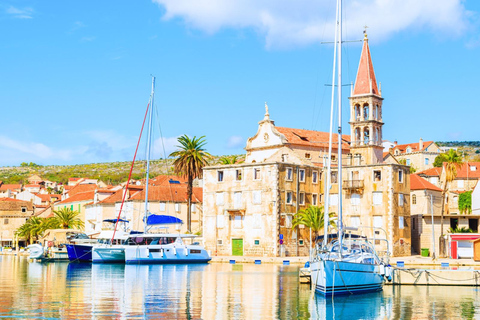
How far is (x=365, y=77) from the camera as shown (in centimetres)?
9331

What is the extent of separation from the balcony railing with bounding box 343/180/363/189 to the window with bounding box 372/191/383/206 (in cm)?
177

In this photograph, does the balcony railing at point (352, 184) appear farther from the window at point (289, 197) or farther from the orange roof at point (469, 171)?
the orange roof at point (469, 171)

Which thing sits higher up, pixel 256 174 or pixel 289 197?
pixel 256 174

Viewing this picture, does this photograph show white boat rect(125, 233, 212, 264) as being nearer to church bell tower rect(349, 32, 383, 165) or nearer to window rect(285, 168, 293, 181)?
window rect(285, 168, 293, 181)

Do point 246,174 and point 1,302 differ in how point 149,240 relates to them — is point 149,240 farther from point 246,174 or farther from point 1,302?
point 1,302

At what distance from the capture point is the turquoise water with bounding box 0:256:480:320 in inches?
1104

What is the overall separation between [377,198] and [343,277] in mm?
40121

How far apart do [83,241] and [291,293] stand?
41.1m

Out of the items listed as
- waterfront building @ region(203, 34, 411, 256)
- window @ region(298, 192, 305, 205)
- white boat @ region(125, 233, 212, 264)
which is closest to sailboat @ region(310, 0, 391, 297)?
white boat @ region(125, 233, 212, 264)

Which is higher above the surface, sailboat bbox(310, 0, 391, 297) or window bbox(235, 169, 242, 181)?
window bbox(235, 169, 242, 181)

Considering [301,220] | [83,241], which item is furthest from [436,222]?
[83,241]

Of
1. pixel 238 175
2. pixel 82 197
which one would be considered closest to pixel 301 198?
pixel 238 175

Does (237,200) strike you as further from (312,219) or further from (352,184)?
(352,184)

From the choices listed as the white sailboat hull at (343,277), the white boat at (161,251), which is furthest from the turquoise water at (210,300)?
the white boat at (161,251)
